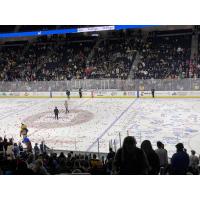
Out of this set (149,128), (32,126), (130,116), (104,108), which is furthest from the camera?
(104,108)

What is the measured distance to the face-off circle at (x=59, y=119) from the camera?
1555 cm

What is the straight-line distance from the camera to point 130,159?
3.77 meters

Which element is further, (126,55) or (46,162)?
(126,55)

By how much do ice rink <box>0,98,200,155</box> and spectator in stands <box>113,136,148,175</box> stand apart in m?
6.40

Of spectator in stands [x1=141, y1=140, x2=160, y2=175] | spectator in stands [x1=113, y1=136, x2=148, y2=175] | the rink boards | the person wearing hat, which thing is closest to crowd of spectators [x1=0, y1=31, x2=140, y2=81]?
the rink boards

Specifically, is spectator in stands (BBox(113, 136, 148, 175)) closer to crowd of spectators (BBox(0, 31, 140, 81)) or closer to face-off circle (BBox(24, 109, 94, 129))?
face-off circle (BBox(24, 109, 94, 129))

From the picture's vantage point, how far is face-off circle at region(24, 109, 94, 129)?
15.6 m

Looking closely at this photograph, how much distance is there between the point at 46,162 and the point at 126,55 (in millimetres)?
23394

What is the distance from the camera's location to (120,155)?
3.87m

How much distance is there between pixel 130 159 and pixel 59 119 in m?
13.3

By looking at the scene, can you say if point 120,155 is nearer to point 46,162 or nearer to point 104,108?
point 46,162

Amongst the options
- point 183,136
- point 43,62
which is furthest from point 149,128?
point 43,62
